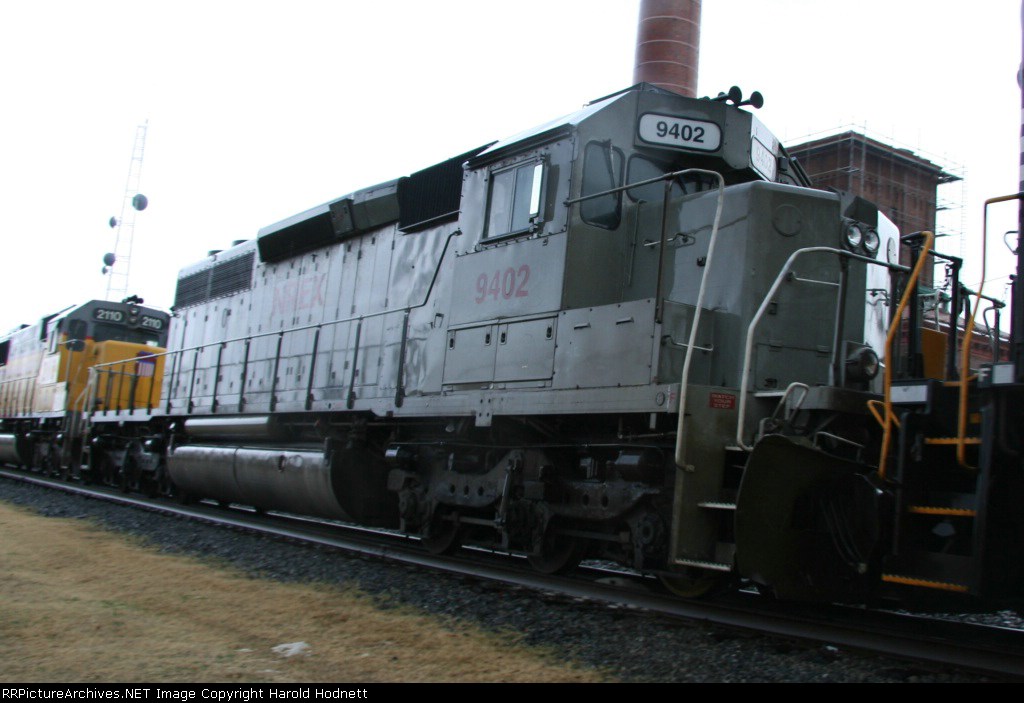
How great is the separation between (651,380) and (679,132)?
2.09m

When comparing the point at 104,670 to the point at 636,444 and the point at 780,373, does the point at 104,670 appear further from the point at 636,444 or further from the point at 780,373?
the point at 780,373

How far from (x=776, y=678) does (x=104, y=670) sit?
9.13ft

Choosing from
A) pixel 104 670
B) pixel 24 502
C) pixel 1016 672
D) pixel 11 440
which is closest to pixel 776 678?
pixel 1016 672

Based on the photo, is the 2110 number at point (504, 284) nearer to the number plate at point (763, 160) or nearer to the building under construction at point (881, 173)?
the number plate at point (763, 160)

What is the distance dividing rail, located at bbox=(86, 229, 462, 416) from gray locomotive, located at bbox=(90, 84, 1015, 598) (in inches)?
2.5

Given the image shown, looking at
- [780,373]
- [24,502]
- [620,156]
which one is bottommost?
[24,502]

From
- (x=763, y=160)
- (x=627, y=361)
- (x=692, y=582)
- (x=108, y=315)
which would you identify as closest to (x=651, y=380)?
(x=627, y=361)

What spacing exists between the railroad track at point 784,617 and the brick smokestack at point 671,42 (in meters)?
21.6

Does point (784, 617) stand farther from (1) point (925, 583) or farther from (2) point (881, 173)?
(2) point (881, 173)

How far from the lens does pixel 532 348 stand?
610 cm

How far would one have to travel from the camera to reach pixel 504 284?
21.2 feet

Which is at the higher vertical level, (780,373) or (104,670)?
(780,373)

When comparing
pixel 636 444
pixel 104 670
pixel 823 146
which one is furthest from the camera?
pixel 823 146

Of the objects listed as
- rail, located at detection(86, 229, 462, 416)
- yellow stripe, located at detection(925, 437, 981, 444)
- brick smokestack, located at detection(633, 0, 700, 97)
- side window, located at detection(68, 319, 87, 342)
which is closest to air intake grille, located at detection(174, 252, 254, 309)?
rail, located at detection(86, 229, 462, 416)
